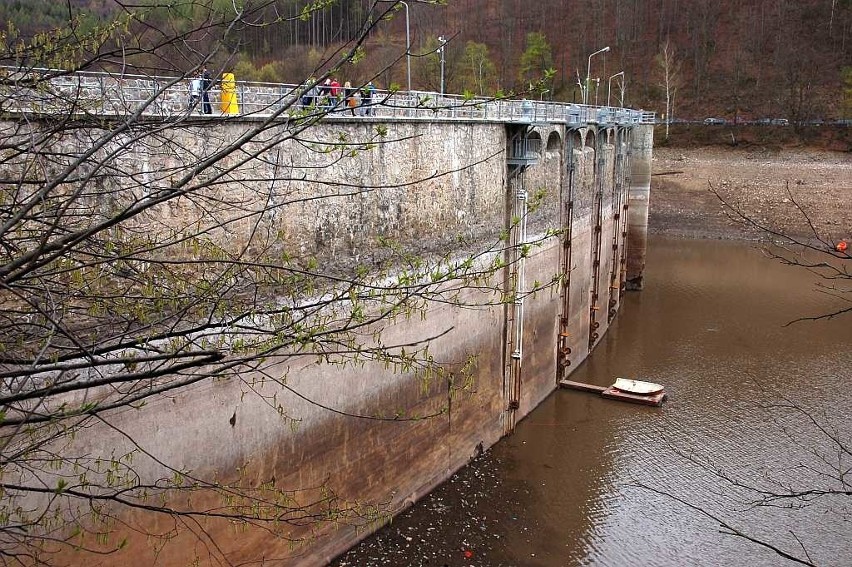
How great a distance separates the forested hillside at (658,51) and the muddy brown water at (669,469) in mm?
29210

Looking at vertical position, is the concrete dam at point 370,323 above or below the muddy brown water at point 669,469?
above

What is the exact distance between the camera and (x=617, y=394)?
20.9 metres

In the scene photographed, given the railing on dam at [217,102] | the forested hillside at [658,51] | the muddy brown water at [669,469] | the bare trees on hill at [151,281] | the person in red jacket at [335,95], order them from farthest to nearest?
1. the forested hillside at [658,51]
2. the muddy brown water at [669,469]
3. the railing on dam at [217,102]
4. the person in red jacket at [335,95]
5. the bare trees on hill at [151,281]

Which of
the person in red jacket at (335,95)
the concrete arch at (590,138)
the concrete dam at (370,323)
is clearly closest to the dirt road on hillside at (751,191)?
Answer: the concrete arch at (590,138)

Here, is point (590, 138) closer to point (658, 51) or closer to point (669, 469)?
point (669, 469)

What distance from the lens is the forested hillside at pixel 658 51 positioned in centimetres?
5914

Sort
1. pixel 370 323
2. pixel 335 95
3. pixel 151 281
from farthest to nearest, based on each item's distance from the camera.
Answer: pixel 335 95 → pixel 370 323 → pixel 151 281

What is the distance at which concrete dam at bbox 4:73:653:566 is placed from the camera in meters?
9.05

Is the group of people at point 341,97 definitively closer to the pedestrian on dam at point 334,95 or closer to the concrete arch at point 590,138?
the pedestrian on dam at point 334,95

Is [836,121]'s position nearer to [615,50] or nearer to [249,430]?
Answer: [615,50]

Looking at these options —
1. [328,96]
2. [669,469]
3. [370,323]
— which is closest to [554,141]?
[669,469]

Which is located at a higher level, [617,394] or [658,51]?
[658,51]

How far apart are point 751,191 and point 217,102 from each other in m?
46.4

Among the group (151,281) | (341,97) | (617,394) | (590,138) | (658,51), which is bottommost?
(617,394)
